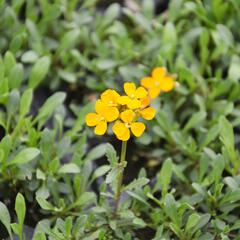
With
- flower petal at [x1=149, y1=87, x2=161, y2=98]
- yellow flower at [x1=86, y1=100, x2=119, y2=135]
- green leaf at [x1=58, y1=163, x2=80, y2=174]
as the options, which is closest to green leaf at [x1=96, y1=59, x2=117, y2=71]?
flower petal at [x1=149, y1=87, x2=161, y2=98]

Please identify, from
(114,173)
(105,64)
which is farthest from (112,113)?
(105,64)

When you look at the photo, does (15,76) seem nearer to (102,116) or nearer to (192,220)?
(102,116)

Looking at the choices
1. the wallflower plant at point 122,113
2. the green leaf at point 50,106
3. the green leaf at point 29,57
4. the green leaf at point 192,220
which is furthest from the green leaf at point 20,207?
the green leaf at point 29,57

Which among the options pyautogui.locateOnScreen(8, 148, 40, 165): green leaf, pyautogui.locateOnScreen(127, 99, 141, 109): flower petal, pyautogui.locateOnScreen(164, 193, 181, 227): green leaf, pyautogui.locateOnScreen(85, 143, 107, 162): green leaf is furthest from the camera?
pyautogui.locateOnScreen(85, 143, 107, 162): green leaf

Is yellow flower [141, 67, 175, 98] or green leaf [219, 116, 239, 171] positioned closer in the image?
green leaf [219, 116, 239, 171]

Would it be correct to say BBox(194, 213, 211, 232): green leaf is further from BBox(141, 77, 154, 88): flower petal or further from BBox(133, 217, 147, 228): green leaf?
BBox(141, 77, 154, 88): flower petal

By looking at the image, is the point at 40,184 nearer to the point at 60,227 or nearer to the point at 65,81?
Answer: the point at 60,227

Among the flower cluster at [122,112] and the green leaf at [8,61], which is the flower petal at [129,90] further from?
the green leaf at [8,61]
